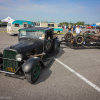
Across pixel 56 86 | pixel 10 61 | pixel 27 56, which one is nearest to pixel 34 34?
pixel 27 56

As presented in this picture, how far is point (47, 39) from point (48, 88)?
2.64m

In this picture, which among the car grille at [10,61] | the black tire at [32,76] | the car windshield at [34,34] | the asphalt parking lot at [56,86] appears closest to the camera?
the asphalt parking lot at [56,86]

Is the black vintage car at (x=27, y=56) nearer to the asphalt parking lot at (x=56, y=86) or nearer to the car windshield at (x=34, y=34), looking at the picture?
the car windshield at (x=34, y=34)

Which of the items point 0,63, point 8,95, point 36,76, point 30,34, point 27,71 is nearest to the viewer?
point 8,95

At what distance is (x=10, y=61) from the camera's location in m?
3.52

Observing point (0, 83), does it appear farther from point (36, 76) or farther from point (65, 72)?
point (65, 72)

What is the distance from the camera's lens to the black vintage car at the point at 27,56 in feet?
10.7

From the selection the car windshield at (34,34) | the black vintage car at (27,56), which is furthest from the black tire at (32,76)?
the car windshield at (34,34)

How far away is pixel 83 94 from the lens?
292cm

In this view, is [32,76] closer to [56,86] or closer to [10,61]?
[56,86]

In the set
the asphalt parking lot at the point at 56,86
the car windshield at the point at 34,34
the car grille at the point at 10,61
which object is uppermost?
the car windshield at the point at 34,34

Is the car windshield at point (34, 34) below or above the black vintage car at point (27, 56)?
above

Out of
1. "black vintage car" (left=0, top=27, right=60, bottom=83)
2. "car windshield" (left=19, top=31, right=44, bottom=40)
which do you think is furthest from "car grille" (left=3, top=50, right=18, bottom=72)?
"car windshield" (left=19, top=31, right=44, bottom=40)

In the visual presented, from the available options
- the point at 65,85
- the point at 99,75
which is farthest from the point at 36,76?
the point at 99,75
